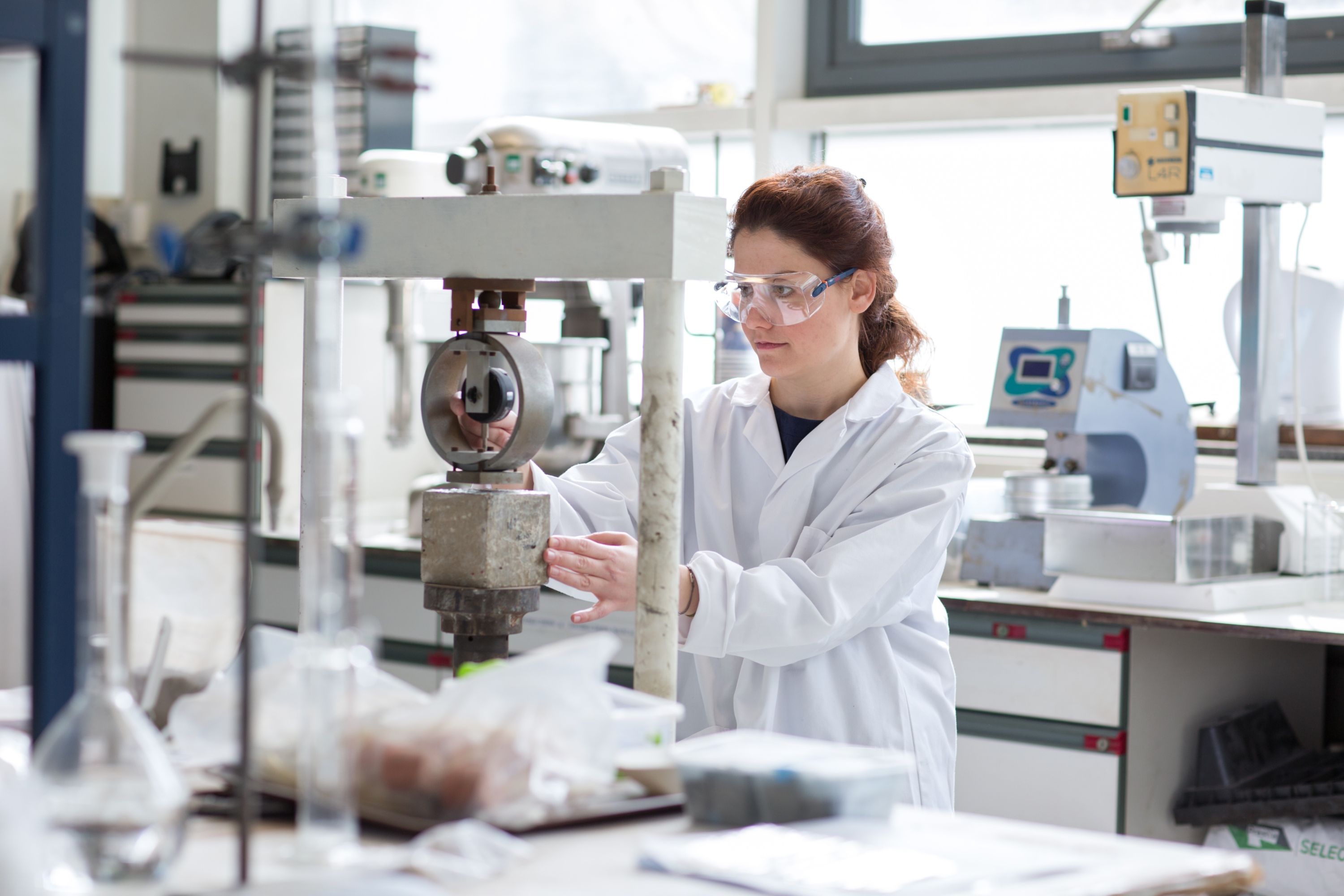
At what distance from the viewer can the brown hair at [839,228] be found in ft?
7.36

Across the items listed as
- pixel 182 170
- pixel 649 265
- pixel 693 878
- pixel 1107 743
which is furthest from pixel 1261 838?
pixel 182 170

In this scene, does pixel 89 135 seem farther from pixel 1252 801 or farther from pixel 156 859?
pixel 1252 801

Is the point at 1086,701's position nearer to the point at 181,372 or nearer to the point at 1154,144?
the point at 1154,144

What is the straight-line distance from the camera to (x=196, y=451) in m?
1.05

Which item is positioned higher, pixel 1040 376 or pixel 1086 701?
pixel 1040 376

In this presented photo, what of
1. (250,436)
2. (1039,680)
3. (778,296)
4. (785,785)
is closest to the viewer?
(250,436)

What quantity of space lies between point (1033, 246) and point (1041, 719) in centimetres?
186

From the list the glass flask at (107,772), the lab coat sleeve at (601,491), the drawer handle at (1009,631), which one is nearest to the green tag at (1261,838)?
the drawer handle at (1009,631)

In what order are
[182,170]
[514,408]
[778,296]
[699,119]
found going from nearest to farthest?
[514,408]
[778,296]
[699,119]
[182,170]

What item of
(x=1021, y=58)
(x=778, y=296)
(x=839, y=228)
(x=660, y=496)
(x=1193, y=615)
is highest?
(x=1021, y=58)

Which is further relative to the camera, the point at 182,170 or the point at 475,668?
the point at 182,170

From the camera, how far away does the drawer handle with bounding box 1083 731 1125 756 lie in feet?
9.44

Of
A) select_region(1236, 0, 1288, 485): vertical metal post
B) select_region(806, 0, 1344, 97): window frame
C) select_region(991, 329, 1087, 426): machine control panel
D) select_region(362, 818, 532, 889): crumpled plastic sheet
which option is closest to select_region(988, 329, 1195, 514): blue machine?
Result: select_region(991, 329, 1087, 426): machine control panel

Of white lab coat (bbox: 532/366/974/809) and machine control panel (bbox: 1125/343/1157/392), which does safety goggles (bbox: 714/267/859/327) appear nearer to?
white lab coat (bbox: 532/366/974/809)
